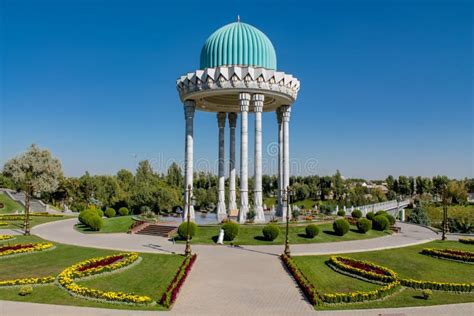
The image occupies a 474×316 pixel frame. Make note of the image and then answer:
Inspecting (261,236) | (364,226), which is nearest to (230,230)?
(261,236)

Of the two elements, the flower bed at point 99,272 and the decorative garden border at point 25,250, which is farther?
the decorative garden border at point 25,250

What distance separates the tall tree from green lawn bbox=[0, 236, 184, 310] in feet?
163

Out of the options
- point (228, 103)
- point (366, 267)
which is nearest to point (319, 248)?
point (366, 267)

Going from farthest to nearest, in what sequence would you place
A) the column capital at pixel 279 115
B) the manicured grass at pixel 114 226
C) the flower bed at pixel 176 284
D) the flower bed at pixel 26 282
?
the column capital at pixel 279 115 → the manicured grass at pixel 114 226 → the flower bed at pixel 26 282 → the flower bed at pixel 176 284

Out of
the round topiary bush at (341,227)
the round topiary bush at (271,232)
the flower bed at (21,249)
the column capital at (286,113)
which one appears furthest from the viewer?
the column capital at (286,113)

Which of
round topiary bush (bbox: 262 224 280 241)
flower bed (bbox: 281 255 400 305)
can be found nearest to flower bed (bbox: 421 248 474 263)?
flower bed (bbox: 281 255 400 305)

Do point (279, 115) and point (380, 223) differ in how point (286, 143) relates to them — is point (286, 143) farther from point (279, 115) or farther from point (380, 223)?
point (380, 223)

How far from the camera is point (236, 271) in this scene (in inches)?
→ 840

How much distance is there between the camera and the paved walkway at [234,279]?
49.4 feet

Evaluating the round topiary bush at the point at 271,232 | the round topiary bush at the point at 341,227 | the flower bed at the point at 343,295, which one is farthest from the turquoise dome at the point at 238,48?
the flower bed at the point at 343,295

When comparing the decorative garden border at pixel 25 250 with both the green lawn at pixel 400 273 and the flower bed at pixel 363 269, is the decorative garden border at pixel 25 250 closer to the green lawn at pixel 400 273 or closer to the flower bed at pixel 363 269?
the green lawn at pixel 400 273

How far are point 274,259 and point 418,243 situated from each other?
49.7ft

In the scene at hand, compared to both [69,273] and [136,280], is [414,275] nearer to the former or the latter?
[136,280]

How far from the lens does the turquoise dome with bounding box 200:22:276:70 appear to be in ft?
128
